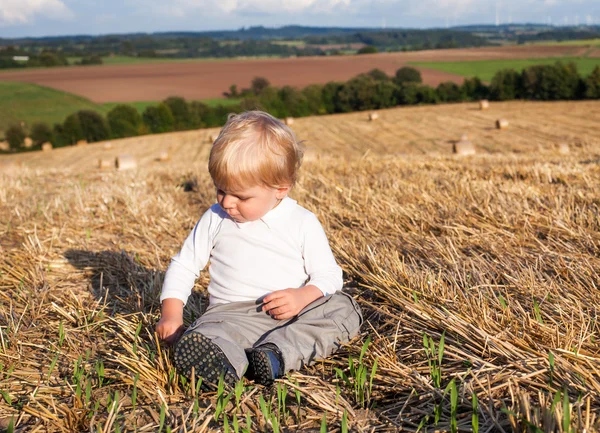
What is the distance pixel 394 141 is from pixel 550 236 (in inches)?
918

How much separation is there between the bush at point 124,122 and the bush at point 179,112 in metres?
2.44

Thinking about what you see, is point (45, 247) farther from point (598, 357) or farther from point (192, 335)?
point (598, 357)

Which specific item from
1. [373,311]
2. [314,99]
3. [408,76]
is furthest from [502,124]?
[373,311]

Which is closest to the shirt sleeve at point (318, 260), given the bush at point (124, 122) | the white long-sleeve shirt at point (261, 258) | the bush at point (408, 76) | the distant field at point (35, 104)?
the white long-sleeve shirt at point (261, 258)

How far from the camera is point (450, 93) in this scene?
44.2 m

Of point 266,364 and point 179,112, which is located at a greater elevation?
point 266,364

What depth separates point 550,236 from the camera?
11.3 feet

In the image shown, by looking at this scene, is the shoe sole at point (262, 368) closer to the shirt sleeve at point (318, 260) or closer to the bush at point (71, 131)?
the shirt sleeve at point (318, 260)

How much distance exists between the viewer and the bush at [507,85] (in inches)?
1620

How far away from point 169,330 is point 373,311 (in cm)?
84

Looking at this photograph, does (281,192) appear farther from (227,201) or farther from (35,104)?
(35,104)

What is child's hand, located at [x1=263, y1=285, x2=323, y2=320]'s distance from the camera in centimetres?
239

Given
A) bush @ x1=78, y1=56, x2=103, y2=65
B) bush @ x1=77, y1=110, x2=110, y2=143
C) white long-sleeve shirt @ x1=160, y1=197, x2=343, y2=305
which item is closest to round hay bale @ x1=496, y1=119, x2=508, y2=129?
bush @ x1=77, y1=110, x2=110, y2=143

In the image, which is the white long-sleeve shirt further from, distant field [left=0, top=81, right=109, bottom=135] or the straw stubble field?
distant field [left=0, top=81, right=109, bottom=135]
